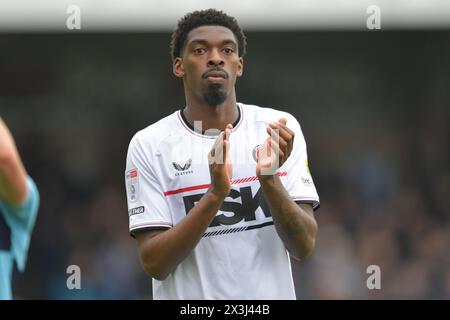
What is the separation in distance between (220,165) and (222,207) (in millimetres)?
387

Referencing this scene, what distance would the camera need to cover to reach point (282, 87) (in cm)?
1059

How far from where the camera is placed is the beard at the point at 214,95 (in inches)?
188

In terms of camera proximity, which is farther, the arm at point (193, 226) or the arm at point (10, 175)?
the arm at point (193, 226)

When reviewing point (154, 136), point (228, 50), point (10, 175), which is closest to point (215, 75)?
point (228, 50)

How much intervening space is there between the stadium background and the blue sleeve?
6.40 meters

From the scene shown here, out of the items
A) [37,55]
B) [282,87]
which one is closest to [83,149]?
[37,55]

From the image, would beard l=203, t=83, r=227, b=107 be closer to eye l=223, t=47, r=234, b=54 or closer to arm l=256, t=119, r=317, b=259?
eye l=223, t=47, r=234, b=54

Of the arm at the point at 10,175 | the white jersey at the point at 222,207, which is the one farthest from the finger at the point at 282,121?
the arm at the point at 10,175

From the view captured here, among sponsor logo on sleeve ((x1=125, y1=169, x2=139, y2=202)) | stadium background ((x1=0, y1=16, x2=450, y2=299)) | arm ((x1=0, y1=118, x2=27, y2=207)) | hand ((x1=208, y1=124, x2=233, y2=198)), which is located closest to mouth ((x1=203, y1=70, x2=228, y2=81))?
hand ((x1=208, y1=124, x2=233, y2=198))

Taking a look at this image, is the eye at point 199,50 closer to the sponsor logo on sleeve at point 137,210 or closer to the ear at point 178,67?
the ear at point 178,67

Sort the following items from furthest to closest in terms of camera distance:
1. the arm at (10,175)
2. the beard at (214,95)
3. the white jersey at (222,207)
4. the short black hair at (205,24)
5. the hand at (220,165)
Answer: the short black hair at (205,24) < the beard at (214,95) < the white jersey at (222,207) < the hand at (220,165) < the arm at (10,175)

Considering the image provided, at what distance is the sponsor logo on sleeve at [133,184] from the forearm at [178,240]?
0.89 ft

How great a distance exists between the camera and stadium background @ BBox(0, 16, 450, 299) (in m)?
10.3

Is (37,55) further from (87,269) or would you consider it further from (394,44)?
(394,44)
